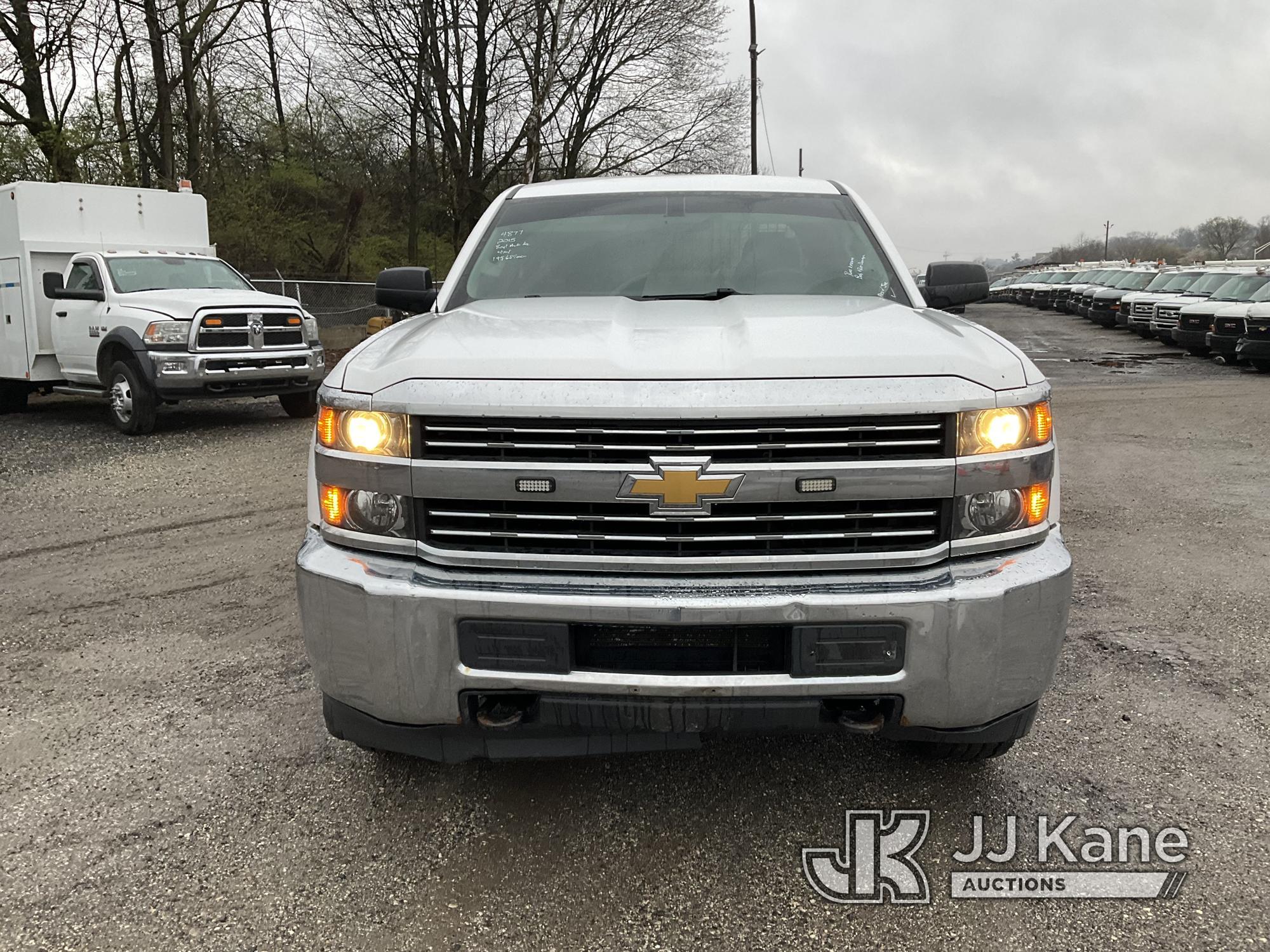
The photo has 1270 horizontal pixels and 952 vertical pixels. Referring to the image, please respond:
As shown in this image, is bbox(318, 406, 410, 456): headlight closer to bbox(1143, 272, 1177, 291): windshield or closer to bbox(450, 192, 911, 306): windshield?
bbox(450, 192, 911, 306): windshield

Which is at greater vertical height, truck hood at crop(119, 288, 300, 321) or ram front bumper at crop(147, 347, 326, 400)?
truck hood at crop(119, 288, 300, 321)

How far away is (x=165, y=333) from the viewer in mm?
10586

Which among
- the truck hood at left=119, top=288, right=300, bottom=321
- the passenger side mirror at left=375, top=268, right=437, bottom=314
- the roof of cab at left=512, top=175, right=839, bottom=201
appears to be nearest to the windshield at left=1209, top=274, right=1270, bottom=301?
the truck hood at left=119, top=288, right=300, bottom=321

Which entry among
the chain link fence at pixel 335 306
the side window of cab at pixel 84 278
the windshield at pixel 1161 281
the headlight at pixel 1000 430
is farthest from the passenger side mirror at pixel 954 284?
the windshield at pixel 1161 281

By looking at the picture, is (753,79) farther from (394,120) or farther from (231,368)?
(231,368)

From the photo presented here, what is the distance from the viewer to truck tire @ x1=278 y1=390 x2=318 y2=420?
469 inches

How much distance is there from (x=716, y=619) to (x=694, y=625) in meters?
0.05

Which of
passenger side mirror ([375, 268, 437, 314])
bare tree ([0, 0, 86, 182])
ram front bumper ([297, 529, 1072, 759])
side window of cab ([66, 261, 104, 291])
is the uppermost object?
bare tree ([0, 0, 86, 182])

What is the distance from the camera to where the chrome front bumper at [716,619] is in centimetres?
236

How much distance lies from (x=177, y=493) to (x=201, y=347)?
3.53 m

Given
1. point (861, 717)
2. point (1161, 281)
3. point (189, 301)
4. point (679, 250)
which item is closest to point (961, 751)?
point (861, 717)

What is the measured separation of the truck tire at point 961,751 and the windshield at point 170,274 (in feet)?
35.4

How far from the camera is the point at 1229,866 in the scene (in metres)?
2.64

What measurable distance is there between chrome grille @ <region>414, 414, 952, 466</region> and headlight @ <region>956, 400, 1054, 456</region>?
0.16ft
